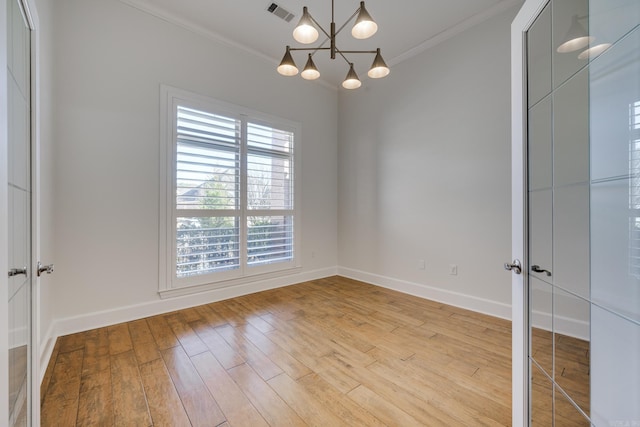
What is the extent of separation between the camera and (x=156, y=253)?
2.74m

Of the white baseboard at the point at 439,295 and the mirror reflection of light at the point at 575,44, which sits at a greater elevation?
the mirror reflection of light at the point at 575,44

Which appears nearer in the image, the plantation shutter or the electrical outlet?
the plantation shutter

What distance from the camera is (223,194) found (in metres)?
3.14

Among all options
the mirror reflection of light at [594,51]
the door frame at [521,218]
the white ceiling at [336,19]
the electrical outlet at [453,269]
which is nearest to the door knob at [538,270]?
the door frame at [521,218]

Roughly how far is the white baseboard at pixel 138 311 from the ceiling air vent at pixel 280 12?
3.21 m

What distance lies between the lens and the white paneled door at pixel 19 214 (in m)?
0.87

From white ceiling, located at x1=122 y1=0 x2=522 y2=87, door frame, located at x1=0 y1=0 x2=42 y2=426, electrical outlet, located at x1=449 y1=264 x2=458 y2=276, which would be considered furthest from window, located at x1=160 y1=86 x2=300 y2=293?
electrical outlet, located at x1=449 y1=264 x2=458 y2=276

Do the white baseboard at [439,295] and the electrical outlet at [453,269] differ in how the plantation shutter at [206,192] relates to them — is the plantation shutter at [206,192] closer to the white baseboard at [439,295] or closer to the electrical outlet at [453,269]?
the white baseboard at [439,295]

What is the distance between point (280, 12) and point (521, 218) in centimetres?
303

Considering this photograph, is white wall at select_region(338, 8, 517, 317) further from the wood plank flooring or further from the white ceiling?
the wood plank flooring

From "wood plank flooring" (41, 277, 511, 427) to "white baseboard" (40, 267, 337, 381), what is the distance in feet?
0.24

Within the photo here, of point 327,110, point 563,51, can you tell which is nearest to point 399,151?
point 327,110

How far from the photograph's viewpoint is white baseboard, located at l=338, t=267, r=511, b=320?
108 inches

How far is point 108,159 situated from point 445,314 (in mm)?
3803
